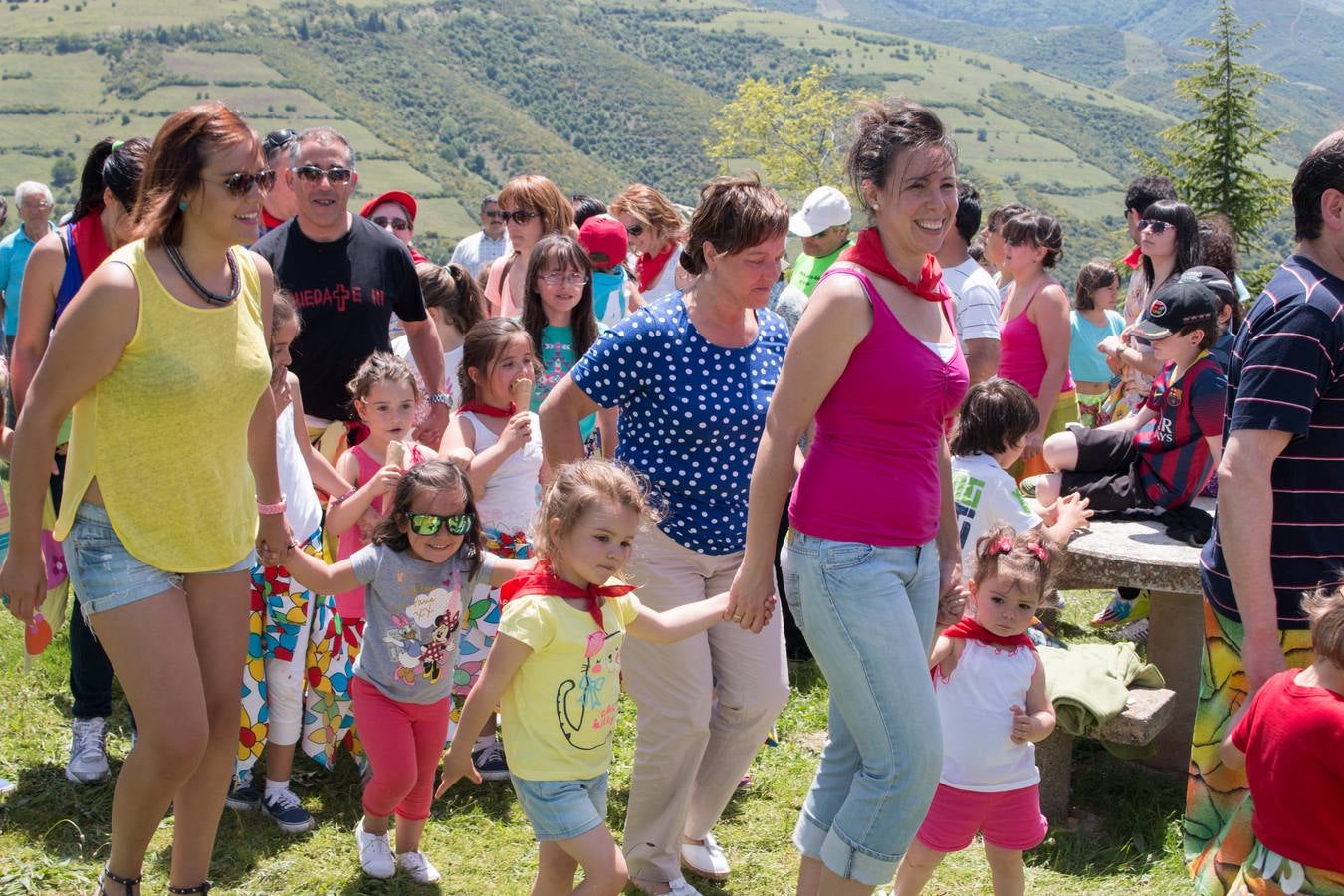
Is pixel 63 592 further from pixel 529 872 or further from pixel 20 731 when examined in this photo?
pixel 529 872

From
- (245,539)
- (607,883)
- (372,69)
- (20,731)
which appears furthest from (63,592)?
(372,69)

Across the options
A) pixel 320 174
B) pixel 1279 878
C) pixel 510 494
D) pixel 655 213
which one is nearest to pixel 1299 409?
pixel 1279 878

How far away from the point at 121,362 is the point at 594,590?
132 centimetres

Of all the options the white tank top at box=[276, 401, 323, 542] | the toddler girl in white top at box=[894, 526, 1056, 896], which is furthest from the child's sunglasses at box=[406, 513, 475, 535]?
the toddler girl in white top at box=[894, 526, 1056, 896]

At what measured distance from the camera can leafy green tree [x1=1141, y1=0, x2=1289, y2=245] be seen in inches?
1057

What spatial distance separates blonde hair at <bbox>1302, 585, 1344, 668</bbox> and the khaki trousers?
4.97 feet

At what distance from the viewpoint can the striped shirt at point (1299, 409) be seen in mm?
3111

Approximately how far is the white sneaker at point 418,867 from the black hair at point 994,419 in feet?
7.54

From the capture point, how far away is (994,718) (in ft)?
12.1

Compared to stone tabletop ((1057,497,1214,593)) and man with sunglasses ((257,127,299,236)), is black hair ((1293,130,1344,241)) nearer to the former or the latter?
stone tabletop ((1057,497,1214,593))

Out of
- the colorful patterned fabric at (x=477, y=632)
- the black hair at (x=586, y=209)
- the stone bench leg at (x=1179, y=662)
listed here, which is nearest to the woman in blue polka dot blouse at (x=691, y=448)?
the colorful patterned fabric at (x=477, y=632)

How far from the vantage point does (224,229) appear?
3.29 m

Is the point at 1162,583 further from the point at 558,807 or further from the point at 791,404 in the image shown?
the point at 558,807

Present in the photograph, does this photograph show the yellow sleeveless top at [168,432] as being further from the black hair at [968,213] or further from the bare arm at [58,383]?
the black hair at [968,213]
